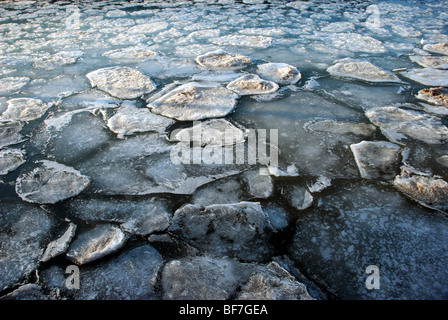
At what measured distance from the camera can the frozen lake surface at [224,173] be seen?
1.16m

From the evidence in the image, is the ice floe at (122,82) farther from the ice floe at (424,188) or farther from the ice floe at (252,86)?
the ice floe at (424,188)

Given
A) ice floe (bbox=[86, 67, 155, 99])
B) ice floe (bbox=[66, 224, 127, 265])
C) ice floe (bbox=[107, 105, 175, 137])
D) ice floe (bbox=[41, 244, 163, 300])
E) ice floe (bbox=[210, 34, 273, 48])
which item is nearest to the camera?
ice floe (bbox=[41, 244, 163, 300])

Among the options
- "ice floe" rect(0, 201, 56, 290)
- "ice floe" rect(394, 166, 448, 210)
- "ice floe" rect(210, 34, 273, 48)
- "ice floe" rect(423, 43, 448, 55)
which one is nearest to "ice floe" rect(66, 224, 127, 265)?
"ice floe" rect(0, 201, 56, 290)

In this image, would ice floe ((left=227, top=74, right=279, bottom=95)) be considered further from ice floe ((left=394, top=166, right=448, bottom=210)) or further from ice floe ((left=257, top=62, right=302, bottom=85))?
ice floe ((left=394, top=166, right=448, bottom=210))

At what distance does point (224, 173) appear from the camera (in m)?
1.66

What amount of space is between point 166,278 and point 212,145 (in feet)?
3.15

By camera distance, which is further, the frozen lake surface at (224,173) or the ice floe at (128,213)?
the ice floe at (128,213)

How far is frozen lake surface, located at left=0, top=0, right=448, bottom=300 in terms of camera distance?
1159mm

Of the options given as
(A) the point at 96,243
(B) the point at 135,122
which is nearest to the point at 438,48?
(B) the point at 135,122

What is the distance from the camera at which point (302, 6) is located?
5785 mm

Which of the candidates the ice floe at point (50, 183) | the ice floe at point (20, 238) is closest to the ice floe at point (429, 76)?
the ice floe at point (50, 183)

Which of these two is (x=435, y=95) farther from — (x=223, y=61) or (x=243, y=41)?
(x=243, y=41)

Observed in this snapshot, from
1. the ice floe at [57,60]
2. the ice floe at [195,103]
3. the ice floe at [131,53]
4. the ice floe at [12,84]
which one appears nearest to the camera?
Result: the ice floe at [195,103]
